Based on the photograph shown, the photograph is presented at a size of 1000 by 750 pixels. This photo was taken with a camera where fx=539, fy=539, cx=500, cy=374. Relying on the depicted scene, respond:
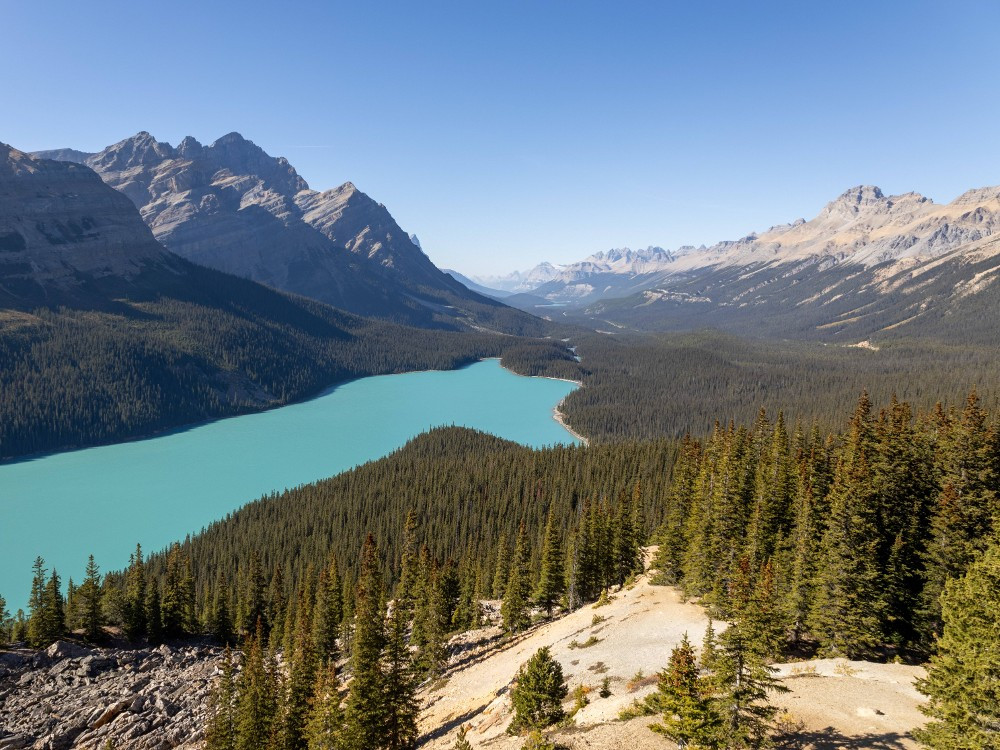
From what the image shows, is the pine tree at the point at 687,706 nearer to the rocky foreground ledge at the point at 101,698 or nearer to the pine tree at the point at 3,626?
the rocky foreground ledge at the point at 101,698

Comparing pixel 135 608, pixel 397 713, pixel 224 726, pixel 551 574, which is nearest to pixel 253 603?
pixel 135 608

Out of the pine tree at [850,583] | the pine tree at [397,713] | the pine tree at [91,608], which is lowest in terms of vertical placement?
the pine tree at [91,608]

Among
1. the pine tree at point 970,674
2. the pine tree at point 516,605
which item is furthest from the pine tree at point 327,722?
the pine tree at point 970,674

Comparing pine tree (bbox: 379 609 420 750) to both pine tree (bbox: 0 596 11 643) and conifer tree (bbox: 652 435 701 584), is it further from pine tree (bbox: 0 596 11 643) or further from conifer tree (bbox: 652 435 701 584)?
pine tree (bbox: 0 596 11 643)

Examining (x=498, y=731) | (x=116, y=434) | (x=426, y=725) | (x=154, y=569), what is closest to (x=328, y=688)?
(x=426, y=725)

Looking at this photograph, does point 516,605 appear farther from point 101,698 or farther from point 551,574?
point 101,698

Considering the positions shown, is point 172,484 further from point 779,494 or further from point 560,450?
point 779,494
